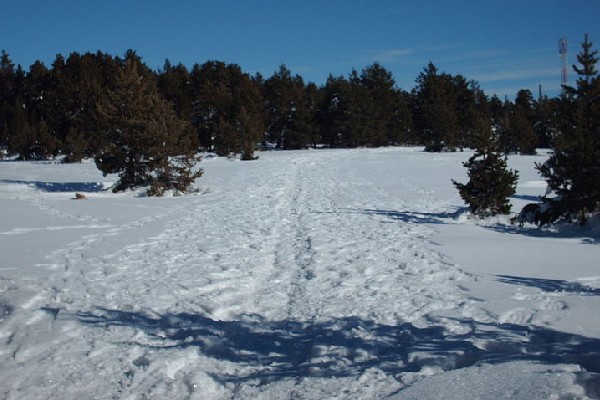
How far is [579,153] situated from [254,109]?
42.0 metres

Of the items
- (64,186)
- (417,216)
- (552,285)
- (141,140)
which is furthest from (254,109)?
(552,285)

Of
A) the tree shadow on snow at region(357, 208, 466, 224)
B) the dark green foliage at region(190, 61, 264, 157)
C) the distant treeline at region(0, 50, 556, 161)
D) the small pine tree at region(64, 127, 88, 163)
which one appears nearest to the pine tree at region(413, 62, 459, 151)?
the distant treeline at region(0, 50, 556, 161)

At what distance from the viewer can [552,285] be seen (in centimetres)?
612

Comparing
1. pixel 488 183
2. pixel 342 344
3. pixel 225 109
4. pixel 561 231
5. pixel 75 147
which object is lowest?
pixel 342 344

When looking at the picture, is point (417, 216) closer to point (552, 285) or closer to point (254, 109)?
point (552, 285)

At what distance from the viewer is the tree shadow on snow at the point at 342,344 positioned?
13.2ft

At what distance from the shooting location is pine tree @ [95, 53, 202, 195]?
18.7 meters

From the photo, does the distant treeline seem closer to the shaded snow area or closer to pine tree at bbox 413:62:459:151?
pine tree at bbox 413:62:459:151

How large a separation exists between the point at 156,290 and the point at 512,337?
13.8 feet

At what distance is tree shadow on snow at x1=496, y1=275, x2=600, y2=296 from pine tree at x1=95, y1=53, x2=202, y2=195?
14.2 metres

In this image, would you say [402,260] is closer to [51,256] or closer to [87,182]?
[51,256]

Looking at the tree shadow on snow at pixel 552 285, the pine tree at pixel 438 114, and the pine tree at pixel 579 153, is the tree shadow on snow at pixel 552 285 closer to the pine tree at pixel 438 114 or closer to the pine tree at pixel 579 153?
the pine tree at pixel 579 153

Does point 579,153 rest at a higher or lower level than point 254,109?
lower

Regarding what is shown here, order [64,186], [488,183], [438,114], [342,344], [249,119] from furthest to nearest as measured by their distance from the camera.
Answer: [438,114] → [249,119] → [64,186] → [488,183] → [342,344]
